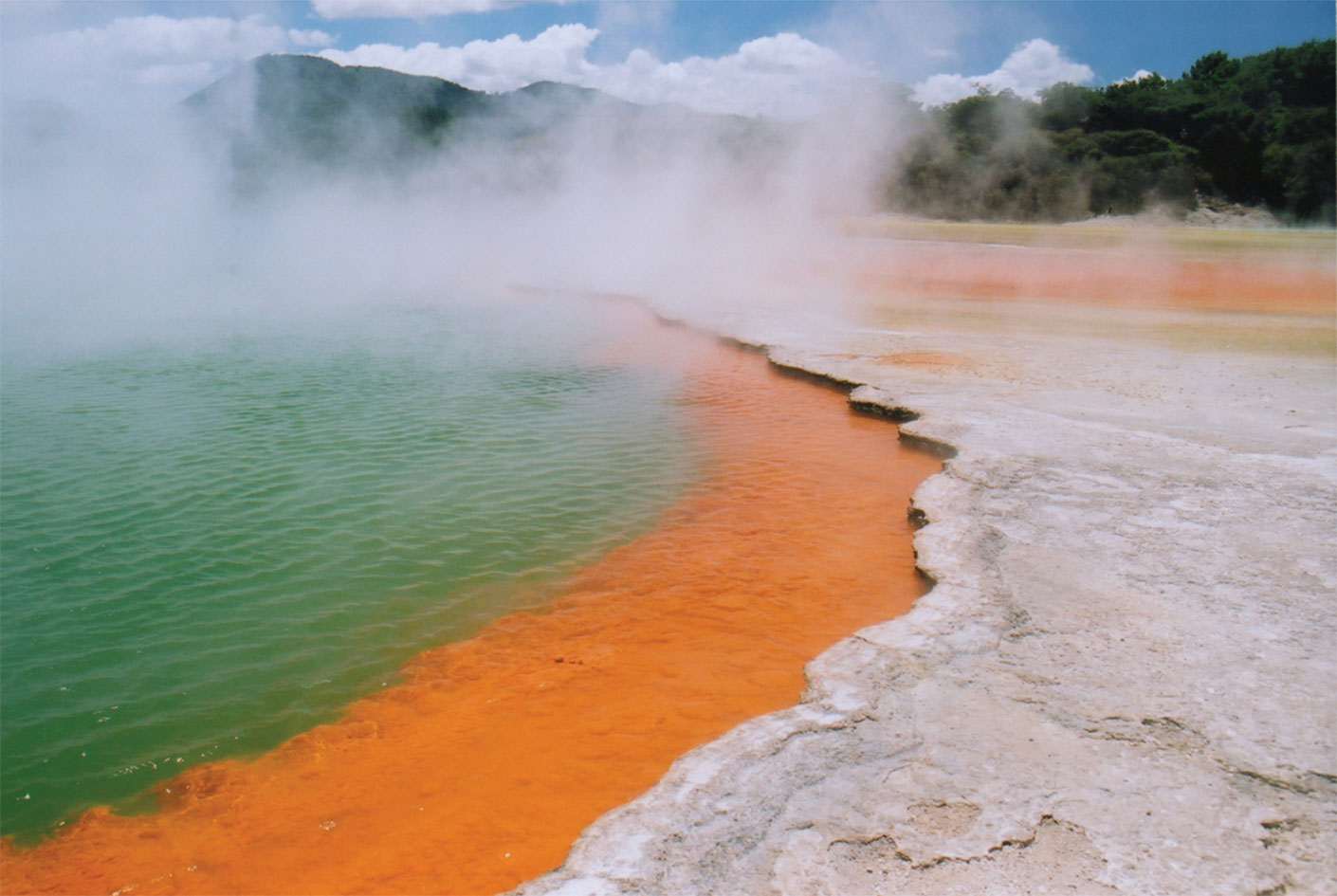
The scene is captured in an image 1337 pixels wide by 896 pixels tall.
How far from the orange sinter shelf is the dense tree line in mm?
24320

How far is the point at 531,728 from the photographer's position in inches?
95.7

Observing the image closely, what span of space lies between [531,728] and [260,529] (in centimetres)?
186

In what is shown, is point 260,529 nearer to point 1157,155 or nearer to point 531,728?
point 531,728

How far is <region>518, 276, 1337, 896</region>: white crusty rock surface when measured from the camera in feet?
5.08

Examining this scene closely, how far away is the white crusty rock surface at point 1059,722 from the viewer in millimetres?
1550

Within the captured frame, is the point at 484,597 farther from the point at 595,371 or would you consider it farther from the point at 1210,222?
the point at 1210,222

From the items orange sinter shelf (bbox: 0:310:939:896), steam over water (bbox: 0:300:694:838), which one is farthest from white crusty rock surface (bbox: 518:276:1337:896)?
steam over water (bbox: 0:300:694:838)

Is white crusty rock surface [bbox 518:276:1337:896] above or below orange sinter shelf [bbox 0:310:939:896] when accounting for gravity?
above

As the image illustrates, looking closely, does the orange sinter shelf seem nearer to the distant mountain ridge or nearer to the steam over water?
the steam over water

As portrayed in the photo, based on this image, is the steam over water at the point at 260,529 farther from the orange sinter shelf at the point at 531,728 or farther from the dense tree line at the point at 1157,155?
the dense tree line at the point at 1157,155

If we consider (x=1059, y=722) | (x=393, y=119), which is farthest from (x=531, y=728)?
(x=393, y=119)

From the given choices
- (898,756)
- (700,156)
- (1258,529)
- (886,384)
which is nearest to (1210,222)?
(700,156)

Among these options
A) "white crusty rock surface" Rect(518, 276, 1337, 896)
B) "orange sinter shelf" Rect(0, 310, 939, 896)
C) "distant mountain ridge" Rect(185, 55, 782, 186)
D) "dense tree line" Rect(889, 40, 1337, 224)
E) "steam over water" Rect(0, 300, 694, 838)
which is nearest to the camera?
"white crusty rock surface" Rect(518, 276, 1337, 896)

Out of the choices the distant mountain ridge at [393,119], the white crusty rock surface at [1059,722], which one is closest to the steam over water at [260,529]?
the white crusty rock surface at [1059,722]
